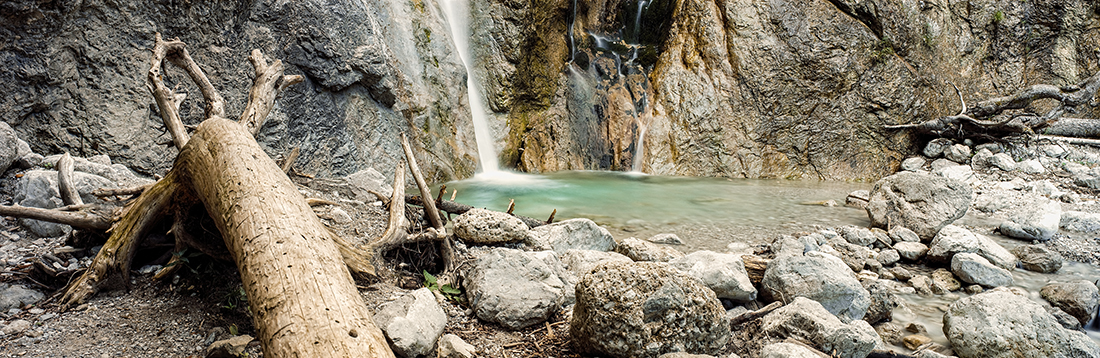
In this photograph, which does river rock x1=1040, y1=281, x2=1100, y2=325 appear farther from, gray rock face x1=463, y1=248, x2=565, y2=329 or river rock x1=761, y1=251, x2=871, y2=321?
gray rock face x1=463, y1=248, x2=565, y2=329

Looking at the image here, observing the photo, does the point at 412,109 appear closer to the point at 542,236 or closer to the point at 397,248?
the point at 542,236

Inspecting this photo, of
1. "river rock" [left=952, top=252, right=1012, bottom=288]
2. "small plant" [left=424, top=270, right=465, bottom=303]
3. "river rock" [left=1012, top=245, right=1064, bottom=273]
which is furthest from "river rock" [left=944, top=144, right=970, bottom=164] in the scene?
"small plant" [left=424, top=270, right=465, bottom=303]

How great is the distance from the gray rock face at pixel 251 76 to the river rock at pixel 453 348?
17.5 feet

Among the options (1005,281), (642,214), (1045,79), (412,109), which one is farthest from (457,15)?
(1045,79)

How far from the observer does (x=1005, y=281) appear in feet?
13.4

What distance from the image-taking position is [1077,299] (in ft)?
11.6

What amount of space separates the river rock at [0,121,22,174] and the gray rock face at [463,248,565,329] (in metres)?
3.80

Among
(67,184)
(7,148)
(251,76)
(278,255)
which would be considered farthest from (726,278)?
(251,76)

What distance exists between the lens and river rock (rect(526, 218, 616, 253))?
4366 millimetres

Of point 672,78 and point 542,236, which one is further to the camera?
point 672,78

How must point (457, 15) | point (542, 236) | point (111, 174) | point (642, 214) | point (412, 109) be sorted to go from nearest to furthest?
point (111, 174), point (542, 236), point (642, 214), point (412, 109), point (457, 15)

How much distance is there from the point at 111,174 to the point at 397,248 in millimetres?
2603

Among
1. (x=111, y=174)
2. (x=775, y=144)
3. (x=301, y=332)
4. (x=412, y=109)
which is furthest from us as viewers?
(x=775, y=144)

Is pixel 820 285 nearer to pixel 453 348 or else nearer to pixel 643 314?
pixel 643 314
